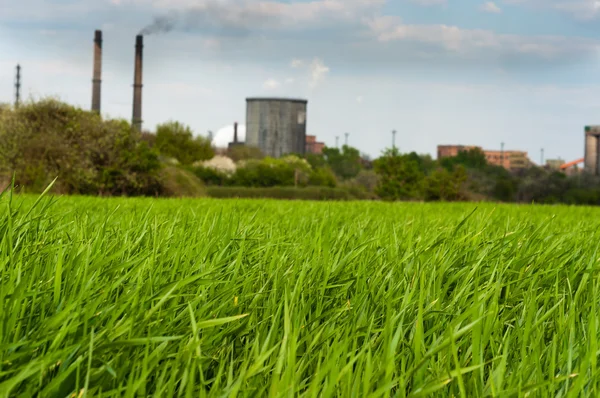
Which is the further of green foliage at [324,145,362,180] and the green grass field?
green foliage at [324,145,362,180]

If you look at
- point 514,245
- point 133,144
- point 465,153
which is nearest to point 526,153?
point 465,153

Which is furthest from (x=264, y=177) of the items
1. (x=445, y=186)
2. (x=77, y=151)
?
(x=77, y=151)

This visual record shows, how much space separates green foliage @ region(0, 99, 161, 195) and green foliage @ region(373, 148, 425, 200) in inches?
565

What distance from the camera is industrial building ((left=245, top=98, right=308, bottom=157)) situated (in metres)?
75.9

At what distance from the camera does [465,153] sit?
273 feet

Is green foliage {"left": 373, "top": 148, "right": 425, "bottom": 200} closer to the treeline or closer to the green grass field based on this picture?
the treeline

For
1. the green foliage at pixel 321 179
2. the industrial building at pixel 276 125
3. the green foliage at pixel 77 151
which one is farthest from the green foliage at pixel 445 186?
the industrial building at pixel 276 125

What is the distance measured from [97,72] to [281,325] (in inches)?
1828

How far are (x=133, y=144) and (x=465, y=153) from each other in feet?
217

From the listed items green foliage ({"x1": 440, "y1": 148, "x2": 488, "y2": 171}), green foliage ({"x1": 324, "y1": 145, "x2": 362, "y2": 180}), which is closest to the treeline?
green foliage ({"x1": 324, "y1": 145, "x2": 362, "y2": 180})

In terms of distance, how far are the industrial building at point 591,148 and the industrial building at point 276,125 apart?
104 feet

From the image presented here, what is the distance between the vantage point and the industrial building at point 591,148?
5772 cm

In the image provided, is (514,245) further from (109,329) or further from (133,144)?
(133,144)

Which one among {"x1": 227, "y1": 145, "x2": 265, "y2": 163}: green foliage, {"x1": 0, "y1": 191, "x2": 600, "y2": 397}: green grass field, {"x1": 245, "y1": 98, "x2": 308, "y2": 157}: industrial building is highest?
{"x1": 245, "y1": 98, "x2": 308, "y2": 157}: industrial building
